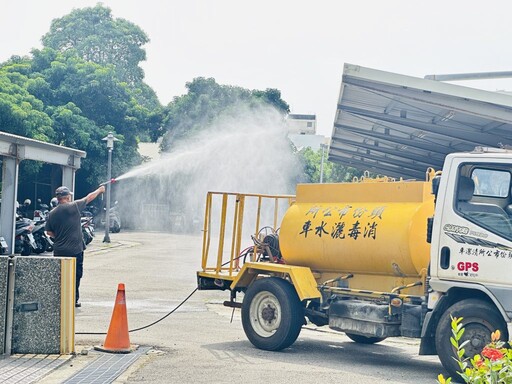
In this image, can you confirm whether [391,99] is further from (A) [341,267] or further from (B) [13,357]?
(B) [13,357]

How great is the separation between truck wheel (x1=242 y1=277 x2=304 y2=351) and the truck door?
2104mm

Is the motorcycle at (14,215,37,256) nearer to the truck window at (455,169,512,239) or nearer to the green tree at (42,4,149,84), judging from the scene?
the truck window at (455,169,512,239)

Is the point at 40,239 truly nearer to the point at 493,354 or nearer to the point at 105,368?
the point at 105,368

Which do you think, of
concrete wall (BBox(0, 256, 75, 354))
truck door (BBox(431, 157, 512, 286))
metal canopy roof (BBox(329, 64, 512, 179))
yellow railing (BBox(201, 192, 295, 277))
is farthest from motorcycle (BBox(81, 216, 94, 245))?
truck door (BBox(431, 157, 512, 286))

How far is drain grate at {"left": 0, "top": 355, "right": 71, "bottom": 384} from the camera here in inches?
343

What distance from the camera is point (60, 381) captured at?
875cm

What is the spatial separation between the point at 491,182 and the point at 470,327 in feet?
5.28

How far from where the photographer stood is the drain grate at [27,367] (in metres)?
8.71

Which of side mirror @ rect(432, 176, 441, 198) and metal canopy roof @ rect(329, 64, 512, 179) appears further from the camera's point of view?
metal canopy roof @ rect(329, 64, 512, 179)

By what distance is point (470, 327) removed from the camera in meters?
9.43

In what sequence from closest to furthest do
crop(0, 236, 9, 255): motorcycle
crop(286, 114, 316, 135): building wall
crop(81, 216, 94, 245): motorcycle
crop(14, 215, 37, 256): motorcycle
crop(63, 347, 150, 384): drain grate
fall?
crop(63, 347, 150, 384): drain grate, crop(0, 236, 9, 255): motorcycle, crop(14, 215, 37, 256): motorcycle, crop(81, 216, 94, 245): motorcycle, crop(286, 114, 316, 135): building wall

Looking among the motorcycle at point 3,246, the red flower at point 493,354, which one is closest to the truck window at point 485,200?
the red flower at point 493,354

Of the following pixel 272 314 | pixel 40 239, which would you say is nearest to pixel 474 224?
pixel 272 314

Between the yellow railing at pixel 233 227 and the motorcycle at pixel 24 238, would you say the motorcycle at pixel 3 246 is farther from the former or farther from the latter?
the yellow railing at pixel 233 227
